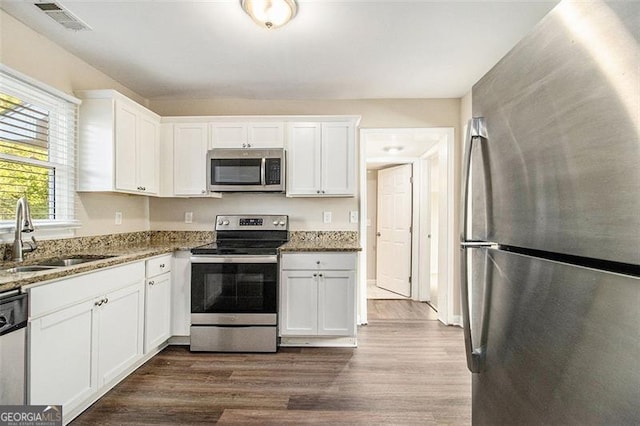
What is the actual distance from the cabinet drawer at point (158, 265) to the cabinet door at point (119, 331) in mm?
159

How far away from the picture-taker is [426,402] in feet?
7.02

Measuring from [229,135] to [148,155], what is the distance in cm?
79

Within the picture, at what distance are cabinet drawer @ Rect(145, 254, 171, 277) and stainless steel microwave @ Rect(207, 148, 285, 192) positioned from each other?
0.85 meters

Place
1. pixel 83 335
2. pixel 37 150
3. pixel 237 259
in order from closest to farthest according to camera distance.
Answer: pixel 83 335
pixel 37 150
pixel 237 259

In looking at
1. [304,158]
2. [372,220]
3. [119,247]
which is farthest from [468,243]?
[372,220]

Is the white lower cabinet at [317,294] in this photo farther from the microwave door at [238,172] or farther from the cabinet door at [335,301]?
the microwave door at [238,172]

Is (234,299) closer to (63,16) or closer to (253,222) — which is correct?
(253,222)

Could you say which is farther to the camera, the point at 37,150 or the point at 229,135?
the point at 229,135

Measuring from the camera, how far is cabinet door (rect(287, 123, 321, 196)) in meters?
3.30

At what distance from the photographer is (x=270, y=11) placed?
1.97 meters

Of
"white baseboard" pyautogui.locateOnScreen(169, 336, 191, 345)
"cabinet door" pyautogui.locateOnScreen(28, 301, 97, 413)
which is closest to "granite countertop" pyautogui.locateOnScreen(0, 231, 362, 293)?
"cabinet door" pyautogui.locateOnScreen(28, 301, 97, 413)

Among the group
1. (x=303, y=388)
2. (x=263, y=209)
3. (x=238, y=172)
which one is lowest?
(x=303, y=388)

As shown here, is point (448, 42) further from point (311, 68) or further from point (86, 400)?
point (86, 400)

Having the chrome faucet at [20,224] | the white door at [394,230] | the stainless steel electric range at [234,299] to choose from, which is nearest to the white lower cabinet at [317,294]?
the stainless steel electric range at [234,299]
